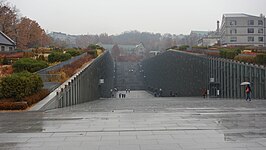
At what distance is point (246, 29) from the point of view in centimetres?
9912

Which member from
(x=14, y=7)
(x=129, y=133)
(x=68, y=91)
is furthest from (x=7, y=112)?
(x=14, y=7)

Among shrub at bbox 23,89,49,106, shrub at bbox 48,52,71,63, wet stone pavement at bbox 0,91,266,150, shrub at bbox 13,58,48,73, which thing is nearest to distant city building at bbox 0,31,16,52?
shrub at bbox 48,52,71,63

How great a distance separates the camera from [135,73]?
14288 cm

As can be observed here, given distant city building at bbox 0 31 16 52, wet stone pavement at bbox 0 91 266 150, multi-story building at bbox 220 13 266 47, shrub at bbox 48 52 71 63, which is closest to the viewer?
wet stone pavement at bbox 0 91 266 150

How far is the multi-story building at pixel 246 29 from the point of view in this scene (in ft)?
324

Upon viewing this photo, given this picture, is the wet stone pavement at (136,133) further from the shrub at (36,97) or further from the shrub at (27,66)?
the shrub at (27,66)

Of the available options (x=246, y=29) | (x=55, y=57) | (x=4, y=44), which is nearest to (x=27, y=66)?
(x=55, y=57)

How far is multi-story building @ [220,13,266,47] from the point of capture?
98812 millimetres

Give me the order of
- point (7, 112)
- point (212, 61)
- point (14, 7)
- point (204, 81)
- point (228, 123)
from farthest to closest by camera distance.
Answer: point (14, 7) < point (204, 81) < point (212, 61) < point (7, 112) < point (228, 123)

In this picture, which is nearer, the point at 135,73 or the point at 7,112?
the point at 7,112

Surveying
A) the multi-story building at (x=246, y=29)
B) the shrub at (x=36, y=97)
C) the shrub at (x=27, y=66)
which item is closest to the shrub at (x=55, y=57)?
the shrub at (x=27, y=66)

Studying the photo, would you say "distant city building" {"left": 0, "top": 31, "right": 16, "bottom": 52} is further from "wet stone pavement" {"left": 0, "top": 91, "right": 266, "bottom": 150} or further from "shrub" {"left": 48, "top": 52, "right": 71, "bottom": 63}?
"wet stone pavement" {"left": 0, "top": 91, "right": 266, "bottom": 150}

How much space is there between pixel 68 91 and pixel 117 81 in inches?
4267

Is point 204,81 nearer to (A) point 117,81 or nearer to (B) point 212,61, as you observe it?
(B) point 212,61
